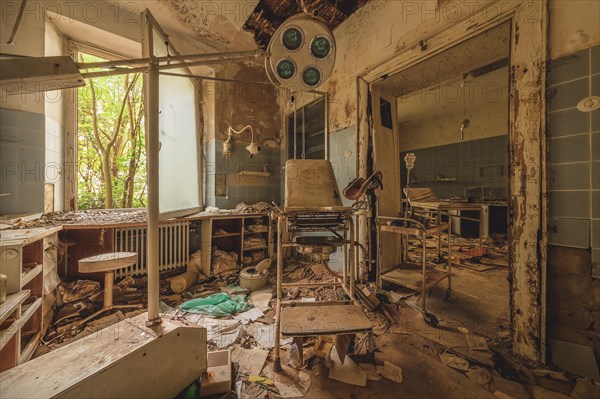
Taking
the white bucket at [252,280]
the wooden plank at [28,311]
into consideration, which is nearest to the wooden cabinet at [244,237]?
the white bucket at [252,280]

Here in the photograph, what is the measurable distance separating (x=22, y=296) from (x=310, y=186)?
7.39 ft

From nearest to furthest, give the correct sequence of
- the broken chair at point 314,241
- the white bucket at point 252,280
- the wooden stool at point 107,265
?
the broken chair at point 314,241 → the wooden stool at point 107,265 → the white bucket at point 252,280

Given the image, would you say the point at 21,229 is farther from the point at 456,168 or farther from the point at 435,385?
the point at 456,168

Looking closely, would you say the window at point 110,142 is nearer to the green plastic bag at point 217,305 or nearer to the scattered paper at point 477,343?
the green plastic bag at point 217,305

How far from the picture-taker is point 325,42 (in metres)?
1.63

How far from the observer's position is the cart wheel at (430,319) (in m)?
2.34

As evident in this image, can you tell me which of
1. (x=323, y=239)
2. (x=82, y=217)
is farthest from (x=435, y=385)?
(x=82, y=217)

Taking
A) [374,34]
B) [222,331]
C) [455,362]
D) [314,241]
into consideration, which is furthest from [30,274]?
[374,34]

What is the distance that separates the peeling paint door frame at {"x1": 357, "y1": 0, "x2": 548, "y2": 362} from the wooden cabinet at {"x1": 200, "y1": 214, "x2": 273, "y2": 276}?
301 cm

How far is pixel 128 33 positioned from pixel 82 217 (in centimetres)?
276

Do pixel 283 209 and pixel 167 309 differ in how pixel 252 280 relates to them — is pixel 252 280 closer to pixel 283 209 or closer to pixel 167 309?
pixel 167 309

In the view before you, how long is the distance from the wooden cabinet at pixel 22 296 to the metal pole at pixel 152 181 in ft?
2.34

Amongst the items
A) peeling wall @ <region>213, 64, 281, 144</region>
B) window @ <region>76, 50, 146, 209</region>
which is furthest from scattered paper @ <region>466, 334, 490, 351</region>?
window @ <region>76, 50, 146, 209</region>

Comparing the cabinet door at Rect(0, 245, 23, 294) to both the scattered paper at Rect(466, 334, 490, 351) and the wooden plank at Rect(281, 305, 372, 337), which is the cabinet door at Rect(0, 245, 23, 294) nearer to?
the wooden plank at Rect(281, 305, 372, 337)
